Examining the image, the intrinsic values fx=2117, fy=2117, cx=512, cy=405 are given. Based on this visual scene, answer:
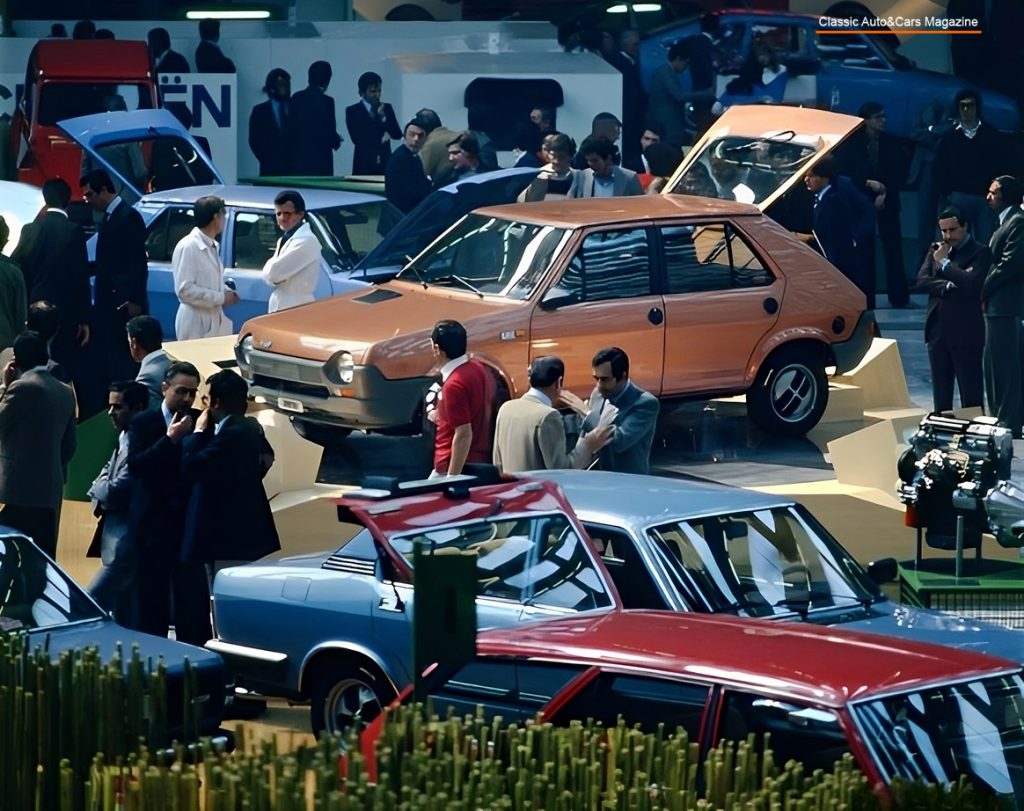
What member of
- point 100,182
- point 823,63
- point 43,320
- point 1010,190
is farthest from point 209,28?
point 1010,190

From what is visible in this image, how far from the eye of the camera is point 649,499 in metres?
9.18

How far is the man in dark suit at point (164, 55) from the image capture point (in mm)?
16156

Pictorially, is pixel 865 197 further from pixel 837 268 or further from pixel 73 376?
pixel 73 376

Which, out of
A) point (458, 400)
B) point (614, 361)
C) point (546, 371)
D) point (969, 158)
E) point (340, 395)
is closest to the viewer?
point (546, 371)

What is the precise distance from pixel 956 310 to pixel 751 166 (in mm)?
1872

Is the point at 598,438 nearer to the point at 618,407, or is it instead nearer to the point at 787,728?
the point at 618,407

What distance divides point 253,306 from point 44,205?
198cm

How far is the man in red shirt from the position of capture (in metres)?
11.6

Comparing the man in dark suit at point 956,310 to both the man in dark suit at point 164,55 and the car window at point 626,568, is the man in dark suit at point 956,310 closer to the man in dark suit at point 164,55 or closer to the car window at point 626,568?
the man in dark suit at point 164,55

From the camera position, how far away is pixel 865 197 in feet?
54.2

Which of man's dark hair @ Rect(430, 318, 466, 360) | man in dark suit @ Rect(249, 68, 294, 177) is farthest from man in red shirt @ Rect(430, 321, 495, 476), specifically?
man in dark suit @ Rect(249, 68, 294, 177)

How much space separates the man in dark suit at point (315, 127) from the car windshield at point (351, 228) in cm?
44

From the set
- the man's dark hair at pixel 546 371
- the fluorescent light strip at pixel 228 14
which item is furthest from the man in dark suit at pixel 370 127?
the man's dark hair at pixel 546 371

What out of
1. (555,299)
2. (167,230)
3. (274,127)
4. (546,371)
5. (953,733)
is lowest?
(953,733)
